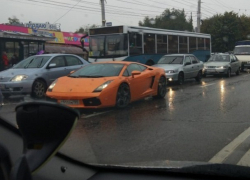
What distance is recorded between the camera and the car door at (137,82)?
991cm

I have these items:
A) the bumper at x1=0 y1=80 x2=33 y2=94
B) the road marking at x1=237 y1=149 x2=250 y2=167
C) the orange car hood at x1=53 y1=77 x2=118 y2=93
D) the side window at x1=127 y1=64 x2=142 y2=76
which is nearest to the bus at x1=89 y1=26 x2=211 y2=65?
the bumper at x1=0 y1=80 x2=33 y2=94

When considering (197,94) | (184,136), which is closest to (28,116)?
(184,136)

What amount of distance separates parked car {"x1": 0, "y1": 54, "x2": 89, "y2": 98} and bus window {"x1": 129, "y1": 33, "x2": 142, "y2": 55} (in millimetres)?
4989

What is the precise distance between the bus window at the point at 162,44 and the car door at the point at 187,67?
10.6ft

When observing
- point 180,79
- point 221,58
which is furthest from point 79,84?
point 221,58

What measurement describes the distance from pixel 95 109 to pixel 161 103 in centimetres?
220

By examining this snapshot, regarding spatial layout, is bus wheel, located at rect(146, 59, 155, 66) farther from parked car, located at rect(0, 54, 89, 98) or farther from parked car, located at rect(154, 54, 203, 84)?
parked car, located at rect(0, 54, 89, 98)

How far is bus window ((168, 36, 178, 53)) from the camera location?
2180 cm

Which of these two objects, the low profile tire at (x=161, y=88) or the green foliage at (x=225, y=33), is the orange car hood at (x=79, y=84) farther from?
the green foliage at (x=225, y=33)

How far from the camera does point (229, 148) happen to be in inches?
215

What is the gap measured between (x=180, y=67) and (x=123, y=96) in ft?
25.9

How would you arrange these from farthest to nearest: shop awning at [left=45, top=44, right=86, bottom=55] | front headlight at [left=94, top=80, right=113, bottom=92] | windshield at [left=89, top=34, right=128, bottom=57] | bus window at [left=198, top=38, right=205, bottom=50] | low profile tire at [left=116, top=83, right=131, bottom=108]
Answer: shop awning at [left=45, top=44, right=86, bottom=55]
bus window at [left=198, top=38, right=205, bottom=50]
windshield at [left=89, top=34, right=128, bottom=57]
low profile tire at [left=116, top=83, right=131, bottom=108]
front headlight at [left=94, top=80, right=113, bottom=92]

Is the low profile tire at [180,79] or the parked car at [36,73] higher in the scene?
the parked car at [36,73]

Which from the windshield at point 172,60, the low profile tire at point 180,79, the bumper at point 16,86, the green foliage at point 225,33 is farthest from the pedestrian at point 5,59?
the green foliage at point 225,33
